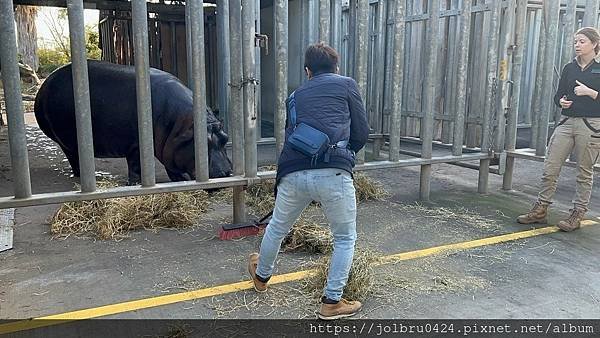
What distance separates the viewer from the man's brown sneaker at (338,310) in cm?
347

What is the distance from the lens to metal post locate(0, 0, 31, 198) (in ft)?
13.4

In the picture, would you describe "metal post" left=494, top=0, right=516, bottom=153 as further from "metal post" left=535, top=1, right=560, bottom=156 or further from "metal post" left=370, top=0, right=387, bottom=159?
"metal post" left=370, top=0, right=387, bottom=159

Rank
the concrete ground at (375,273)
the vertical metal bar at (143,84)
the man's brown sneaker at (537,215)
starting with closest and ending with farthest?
the concrete ground at (375,273)
the vertical metal bar at (143,84)
the man's brown sneaker at (537,215)

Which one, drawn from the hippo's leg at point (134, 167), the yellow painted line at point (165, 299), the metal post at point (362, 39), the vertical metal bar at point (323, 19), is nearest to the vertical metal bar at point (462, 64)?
the metal post at point (362, 39)

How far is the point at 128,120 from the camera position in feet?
22.5

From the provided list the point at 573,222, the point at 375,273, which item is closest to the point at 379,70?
the point at 573,222

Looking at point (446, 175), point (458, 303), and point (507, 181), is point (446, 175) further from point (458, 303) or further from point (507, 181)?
point (458, 303)

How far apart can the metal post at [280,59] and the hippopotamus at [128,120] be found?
1.00 metres

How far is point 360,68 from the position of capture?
590cm

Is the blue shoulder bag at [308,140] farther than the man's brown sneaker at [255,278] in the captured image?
No

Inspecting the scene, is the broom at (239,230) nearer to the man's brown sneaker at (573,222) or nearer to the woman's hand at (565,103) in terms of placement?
the man's brown sneaker at (573,222)

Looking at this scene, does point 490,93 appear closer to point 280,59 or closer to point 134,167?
point 280,59

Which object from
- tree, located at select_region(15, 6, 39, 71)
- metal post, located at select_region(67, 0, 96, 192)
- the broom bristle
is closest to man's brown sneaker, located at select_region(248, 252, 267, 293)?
the broom bristle

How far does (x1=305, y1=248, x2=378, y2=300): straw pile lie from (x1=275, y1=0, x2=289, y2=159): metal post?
182cm
